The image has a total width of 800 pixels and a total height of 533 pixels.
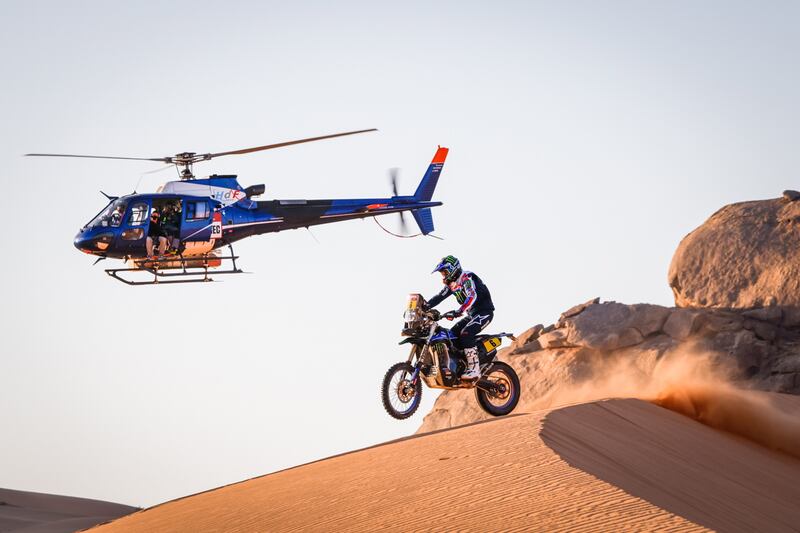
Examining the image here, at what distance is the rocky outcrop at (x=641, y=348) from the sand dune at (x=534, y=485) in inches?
314

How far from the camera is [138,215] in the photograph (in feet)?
69.7

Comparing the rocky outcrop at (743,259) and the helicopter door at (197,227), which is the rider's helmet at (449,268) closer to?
the helicopter door at (197,227)

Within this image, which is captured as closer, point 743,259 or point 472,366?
point 472,366

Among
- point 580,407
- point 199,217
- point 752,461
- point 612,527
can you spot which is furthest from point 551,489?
point 199,217

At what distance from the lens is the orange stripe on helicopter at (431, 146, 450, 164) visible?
27.2 meters

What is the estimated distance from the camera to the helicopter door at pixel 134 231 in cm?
2109

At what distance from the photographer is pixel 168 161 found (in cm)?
2252

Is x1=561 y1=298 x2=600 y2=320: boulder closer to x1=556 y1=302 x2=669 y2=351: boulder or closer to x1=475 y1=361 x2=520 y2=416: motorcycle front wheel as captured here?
x1=556 y1=302 x2=669 y2=351: boulder

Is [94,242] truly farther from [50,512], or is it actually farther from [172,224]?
[50,512]

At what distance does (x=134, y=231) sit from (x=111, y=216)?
0.56 m

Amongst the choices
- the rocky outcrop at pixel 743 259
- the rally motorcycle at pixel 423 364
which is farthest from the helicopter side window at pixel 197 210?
the rocky outcrop at pixel 743 259

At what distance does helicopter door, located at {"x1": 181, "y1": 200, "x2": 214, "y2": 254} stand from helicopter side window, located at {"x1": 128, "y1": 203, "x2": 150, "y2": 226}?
2.74 ft

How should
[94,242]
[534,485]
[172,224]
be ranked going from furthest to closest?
[172,224], [94,242], [534,485]

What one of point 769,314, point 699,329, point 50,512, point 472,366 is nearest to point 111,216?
point 50,512
